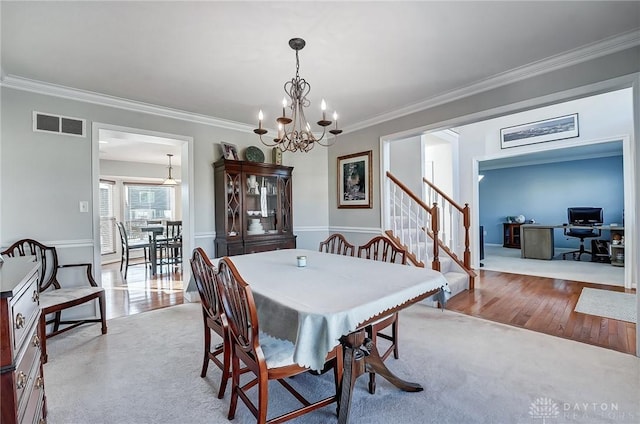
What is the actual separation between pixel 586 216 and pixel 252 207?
→ 23.7ft

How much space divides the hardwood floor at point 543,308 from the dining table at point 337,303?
72.2 inches

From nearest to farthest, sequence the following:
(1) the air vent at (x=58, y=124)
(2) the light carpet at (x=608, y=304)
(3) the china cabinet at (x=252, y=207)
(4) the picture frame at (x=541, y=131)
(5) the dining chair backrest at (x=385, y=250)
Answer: (5) the dining chair backrest at (x=385, y=250), (1) the air vent at (x=58, y=124), (2) the light carpet at (x=608, y=304), (3) the china cabinet at (x=252, y=207), (4) the picture frame at (x=541, y=131)

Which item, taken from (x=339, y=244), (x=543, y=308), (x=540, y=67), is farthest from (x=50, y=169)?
(x=543, y=308)

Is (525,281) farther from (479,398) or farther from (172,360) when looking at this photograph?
(172,360)

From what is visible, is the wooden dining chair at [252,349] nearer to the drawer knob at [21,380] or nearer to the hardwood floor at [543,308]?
the drawer knob at [21,380]

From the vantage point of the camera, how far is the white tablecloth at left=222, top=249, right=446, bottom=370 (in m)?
1.21

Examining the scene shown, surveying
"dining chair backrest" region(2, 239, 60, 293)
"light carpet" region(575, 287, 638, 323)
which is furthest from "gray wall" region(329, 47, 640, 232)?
"dining chair backrest" region(2, 239, 60, 293)

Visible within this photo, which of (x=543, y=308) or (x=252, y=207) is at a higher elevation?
(x=252, y=207)

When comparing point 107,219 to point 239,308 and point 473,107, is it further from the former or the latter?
point 473,107

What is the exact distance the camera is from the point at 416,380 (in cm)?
198

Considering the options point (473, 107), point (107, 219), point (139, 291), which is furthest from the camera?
point (107, 219)

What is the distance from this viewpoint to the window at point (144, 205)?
702cm

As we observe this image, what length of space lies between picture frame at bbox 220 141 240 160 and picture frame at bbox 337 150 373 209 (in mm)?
1618

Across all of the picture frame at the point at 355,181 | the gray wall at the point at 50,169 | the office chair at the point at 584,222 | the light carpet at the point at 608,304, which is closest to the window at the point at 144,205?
the gray wall at the point at 50,169
